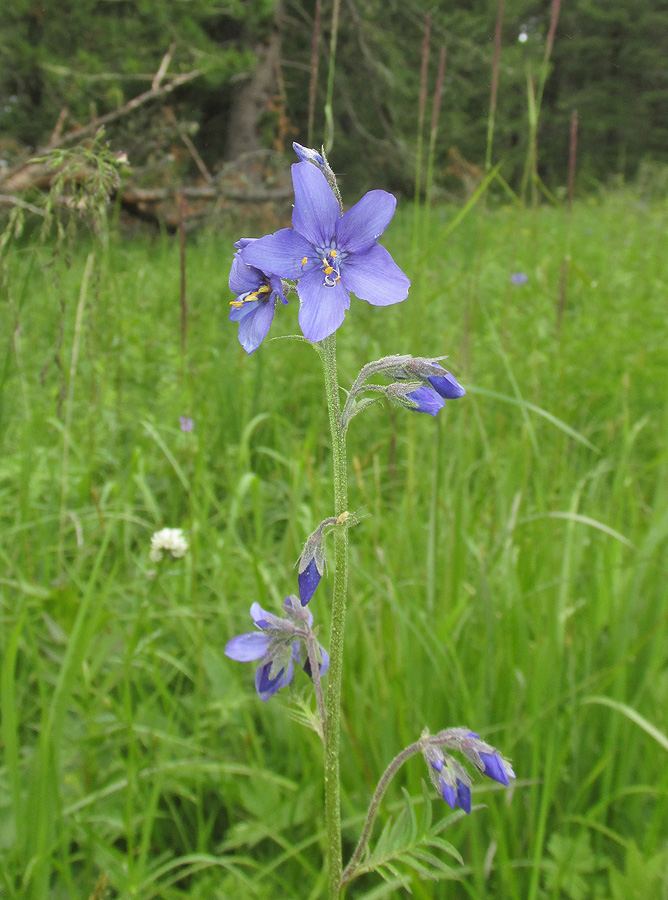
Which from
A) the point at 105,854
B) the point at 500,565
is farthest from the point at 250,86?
the point at 105,854

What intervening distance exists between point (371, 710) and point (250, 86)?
11289mm

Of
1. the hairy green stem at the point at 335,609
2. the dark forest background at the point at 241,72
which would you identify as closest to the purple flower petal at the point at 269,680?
the hairy green stem at the point at 335,609

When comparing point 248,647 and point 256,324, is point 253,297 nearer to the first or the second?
point 256,324

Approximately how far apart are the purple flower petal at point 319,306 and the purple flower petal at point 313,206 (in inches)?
0.5

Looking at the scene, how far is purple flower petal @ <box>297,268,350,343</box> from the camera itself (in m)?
0.81

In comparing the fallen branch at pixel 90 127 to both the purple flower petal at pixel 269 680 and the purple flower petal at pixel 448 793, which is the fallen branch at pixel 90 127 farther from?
the purple flower petal at pixel 448 793

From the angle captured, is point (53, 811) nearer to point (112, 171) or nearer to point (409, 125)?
point (112, 171)

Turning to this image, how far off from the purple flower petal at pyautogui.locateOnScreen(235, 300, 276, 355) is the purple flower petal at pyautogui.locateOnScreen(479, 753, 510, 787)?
2.16ft

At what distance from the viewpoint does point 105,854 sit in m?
1.47

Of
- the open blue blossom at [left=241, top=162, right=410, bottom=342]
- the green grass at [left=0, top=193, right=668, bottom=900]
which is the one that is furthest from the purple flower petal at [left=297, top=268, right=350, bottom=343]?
the green grass at [left=0, top=193, right=668, bottom=900]

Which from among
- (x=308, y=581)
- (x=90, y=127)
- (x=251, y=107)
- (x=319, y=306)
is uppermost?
(x=251, y=107)

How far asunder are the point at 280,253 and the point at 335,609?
0.47 metres

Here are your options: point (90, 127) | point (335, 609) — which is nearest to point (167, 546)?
point (335, 609)

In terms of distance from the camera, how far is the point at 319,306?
0.84 m
